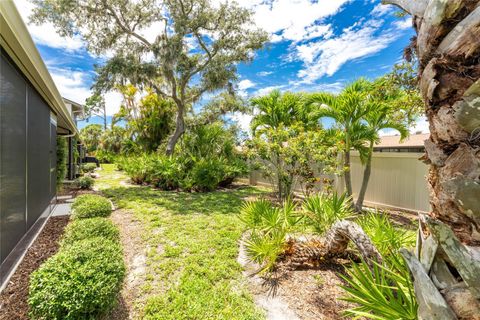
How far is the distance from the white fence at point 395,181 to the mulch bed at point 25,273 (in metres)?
7.98

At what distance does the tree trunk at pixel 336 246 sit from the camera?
8.50 ft

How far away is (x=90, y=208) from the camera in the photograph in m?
4.43

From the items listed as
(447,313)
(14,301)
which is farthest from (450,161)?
(14,301)

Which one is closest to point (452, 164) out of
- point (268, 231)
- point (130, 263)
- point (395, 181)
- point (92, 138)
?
point (268, 231)

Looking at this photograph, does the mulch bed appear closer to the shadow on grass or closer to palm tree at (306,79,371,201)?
the shadow on grass

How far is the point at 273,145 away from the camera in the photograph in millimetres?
6125

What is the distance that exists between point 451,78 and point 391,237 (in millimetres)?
2350

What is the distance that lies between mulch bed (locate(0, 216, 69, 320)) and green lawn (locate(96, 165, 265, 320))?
3.79 feet

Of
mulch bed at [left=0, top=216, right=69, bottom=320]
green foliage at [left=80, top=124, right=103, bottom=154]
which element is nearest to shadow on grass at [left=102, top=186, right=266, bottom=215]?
mulch bed at [left=0, top=216, right=69, bottom=320]

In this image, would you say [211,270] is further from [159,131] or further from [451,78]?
[159,131]

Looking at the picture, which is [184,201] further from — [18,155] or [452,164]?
[452,164]

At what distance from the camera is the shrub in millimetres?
1834

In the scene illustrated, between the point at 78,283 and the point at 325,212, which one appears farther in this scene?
the point at 325,212

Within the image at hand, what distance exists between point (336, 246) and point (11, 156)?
4671mm
